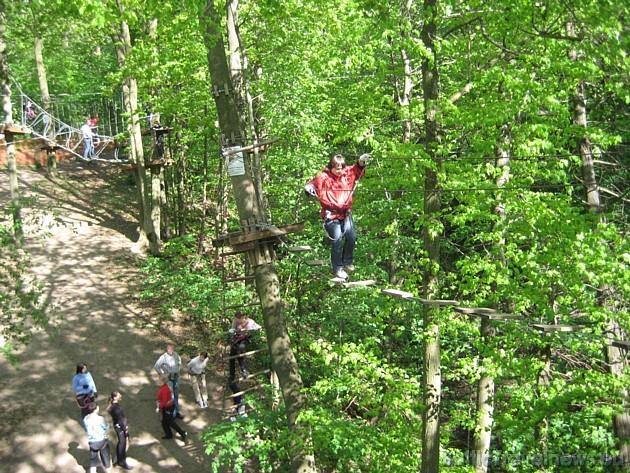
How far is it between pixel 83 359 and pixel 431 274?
839cm

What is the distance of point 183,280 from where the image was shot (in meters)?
15.2

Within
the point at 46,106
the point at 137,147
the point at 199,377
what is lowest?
the point at 199,377

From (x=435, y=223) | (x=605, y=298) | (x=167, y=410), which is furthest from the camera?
(x=167, y=410)

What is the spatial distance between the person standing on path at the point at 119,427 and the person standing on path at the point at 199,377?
6.69 ft

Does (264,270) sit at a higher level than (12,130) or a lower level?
lower

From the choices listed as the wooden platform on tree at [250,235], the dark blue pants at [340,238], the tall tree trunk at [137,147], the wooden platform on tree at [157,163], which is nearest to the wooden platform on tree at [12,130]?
the tall tree trunk at [137,147]

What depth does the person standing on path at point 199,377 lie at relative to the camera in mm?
11742

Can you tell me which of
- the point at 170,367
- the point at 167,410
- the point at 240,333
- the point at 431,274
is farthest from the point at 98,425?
the point at 431,274

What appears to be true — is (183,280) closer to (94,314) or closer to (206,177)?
(94,314)

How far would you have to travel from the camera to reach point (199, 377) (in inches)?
493

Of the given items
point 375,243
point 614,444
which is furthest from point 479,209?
point 614,444

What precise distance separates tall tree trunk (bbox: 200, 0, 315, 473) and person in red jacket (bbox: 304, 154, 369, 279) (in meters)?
1.70

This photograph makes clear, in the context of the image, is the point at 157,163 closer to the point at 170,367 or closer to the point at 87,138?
the point at 87,138

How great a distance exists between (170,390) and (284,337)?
3.24 m
